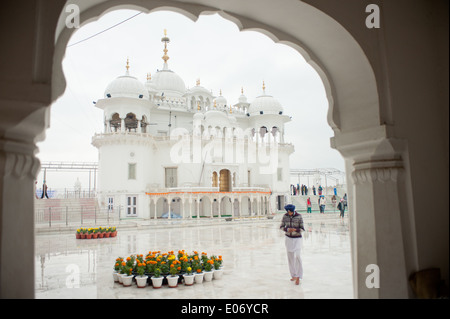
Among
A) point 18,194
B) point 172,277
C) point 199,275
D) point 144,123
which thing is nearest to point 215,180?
point 144,123

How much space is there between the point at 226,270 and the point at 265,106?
88.2 ft

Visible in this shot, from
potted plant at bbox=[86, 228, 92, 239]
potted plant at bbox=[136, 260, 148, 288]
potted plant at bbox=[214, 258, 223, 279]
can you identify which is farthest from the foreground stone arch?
potted plant at bbox=[86, 228, 92, 239]

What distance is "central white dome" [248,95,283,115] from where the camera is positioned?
1298 inches

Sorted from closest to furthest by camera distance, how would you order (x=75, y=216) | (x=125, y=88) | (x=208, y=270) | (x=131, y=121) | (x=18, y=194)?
(x=18, y=194) < (x=208, y=270) < (x=75, y=216) < (x=125, y=88) < (x=131, y=121)

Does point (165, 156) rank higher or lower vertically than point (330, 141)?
higher

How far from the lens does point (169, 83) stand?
33.4 metres

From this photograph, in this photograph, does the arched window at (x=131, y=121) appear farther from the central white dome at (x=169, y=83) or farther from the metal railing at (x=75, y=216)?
the metal railing at (x=75, y=216)

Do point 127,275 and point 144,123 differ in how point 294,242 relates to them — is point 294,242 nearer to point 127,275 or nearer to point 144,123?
point 127,275

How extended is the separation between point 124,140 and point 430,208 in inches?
950

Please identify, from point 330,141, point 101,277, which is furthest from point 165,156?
point 330,141

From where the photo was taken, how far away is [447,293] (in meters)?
3.32

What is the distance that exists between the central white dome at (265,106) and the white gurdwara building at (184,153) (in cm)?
10

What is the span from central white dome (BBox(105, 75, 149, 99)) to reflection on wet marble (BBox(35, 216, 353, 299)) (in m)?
15.6
